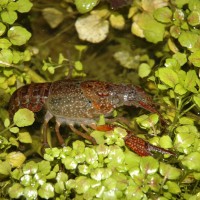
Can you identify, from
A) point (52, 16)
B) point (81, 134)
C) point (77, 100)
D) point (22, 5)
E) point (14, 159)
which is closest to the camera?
point (14, 159)

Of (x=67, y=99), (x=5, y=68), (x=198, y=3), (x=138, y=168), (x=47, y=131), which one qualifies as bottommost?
(x=47, y=131)

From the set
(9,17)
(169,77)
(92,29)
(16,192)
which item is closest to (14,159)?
(16,192)

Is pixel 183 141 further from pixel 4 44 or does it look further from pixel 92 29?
pixel 92 29

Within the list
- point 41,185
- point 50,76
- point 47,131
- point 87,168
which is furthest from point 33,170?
point 50,76

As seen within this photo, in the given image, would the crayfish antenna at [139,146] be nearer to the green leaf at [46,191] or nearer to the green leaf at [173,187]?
the green leaf at [173,187]

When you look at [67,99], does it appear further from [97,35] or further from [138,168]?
[138,168]

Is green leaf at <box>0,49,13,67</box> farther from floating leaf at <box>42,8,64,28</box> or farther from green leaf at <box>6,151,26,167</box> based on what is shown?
floating leaf at <box>42,8,64,28</box>
